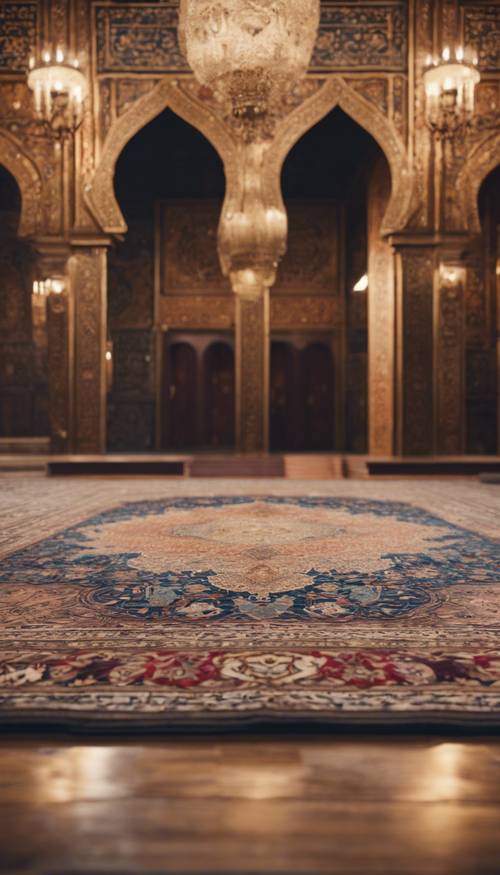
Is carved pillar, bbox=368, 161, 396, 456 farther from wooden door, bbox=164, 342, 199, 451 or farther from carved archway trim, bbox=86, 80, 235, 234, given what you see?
wooden door, bbox=164, 342, 199, 451

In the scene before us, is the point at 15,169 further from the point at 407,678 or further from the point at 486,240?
the point at 407,678

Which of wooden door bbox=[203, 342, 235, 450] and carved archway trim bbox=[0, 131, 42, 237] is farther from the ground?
carved archway trim bbox=[0, 131, 42, 237]

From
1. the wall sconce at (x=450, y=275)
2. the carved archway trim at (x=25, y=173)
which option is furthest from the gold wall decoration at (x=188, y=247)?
the wall sconce at (x=450, y=275)

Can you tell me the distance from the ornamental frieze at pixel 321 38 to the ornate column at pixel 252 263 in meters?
1.55

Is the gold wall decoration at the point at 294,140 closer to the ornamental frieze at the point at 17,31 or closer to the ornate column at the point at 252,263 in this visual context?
the ornamental frieze at the point at 17,31

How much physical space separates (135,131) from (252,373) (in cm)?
332

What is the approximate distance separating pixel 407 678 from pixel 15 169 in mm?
8789

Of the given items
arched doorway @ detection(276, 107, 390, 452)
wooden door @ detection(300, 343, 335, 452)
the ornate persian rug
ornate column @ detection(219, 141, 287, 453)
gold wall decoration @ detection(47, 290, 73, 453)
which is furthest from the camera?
wooden door @ detection(300, 343, 335, 452)

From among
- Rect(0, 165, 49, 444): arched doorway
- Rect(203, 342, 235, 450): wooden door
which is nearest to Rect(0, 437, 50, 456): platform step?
Rect(0, 165, 49, 444): arched doorway

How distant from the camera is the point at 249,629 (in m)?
2.14

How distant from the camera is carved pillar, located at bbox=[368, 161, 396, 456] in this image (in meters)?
9.48

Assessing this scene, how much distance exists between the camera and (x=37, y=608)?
2.39 metres

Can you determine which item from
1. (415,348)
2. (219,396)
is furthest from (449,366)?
(219,396)

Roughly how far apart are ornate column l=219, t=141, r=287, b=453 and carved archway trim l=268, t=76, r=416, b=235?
13.2 inches
